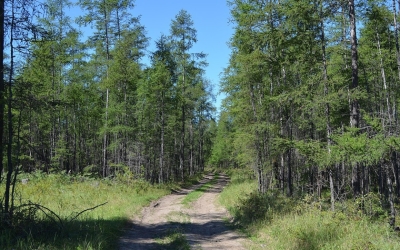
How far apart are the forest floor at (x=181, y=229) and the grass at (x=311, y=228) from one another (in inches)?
30.5

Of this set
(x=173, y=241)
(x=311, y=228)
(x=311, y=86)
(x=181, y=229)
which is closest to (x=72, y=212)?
(x=173, y=241)

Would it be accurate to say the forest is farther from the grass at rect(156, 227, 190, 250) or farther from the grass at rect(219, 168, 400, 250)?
the grass at rect(156, 227, 190, 250)

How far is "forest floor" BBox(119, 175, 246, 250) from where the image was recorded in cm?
915

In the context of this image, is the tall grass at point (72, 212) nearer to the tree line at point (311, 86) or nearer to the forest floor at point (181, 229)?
the forest floor at point (181, 229)

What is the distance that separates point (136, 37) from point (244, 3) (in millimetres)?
13321

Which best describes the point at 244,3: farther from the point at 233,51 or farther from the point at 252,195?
the point at 252,195

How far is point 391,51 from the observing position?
835 inches

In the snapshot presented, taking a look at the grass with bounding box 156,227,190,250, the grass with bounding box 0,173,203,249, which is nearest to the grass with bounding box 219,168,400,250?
the grass with bounding box 156,227,190,250

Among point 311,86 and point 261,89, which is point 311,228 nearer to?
point 311,86

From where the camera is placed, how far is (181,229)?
1101cm

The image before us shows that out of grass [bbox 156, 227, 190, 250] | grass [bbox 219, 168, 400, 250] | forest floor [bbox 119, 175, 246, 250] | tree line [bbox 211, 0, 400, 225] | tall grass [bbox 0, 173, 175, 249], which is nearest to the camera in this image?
tall grass [bbox 0, 173, 175, 249]

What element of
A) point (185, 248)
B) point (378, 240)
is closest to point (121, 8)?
point (185, 248)

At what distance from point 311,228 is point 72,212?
7340 mm

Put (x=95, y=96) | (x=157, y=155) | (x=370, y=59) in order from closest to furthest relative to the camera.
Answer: (x=370, y=59)
(x=95, y=96)
(x=157, y=155)
